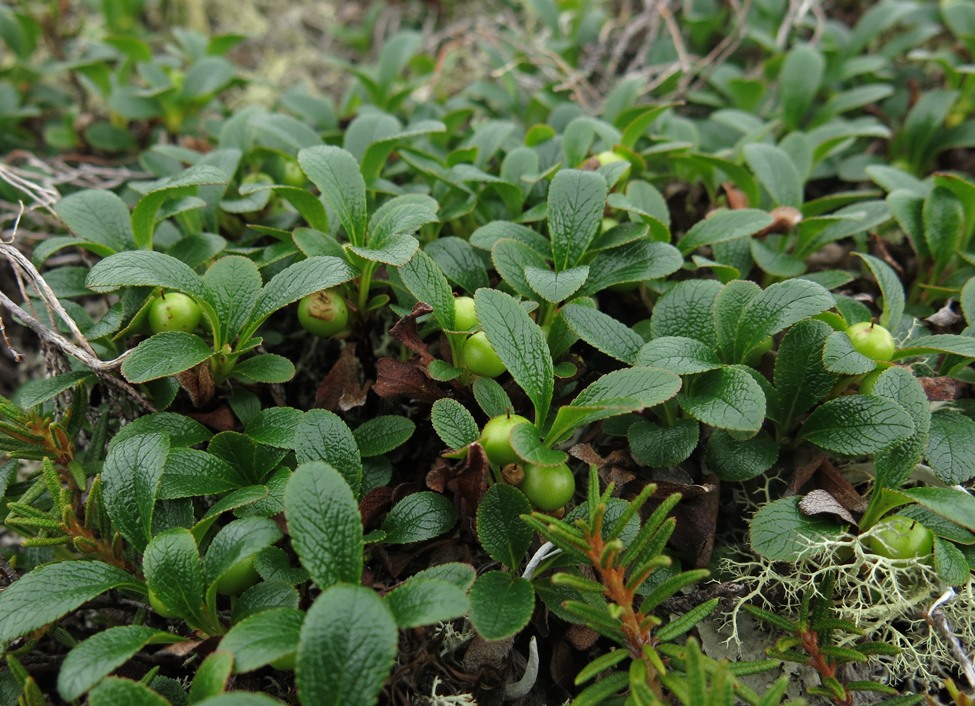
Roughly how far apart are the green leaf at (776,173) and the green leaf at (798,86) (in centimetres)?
49

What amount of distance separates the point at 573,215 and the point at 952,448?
82 cm

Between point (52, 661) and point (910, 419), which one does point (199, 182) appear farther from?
point (910, 419)

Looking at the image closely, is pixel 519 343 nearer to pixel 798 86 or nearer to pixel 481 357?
pixel 481 357

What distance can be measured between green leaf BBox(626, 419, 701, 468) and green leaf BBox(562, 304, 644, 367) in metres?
0.13

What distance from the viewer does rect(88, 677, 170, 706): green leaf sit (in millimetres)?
957

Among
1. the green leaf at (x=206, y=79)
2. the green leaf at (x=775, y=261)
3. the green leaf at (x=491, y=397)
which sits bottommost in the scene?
the green leaf at (x=491, y=397)

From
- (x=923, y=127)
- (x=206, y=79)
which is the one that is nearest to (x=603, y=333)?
(x=923, y=127)

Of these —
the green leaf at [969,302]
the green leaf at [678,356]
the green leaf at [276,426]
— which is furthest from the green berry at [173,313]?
the green leaf at [969,302]

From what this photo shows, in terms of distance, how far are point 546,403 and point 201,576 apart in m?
0.62

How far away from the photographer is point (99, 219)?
5.13 ft

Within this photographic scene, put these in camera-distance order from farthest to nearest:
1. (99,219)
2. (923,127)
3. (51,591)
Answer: (923,127)
(99,219)
(51,591)

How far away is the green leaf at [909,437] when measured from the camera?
1.24 metres

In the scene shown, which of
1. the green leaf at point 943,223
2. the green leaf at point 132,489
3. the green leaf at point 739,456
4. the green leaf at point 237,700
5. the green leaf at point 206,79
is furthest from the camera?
the green leaf at point 206,79

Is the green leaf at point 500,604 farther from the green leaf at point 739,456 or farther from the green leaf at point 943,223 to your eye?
the green leaf at point 943,223
